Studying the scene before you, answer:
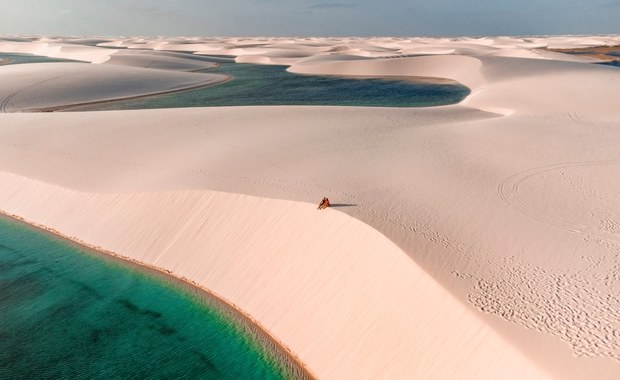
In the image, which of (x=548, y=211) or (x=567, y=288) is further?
(x=548, y=211)

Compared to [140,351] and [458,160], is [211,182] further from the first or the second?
[458,160]

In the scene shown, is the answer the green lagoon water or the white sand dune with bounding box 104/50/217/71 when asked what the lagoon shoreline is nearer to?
the green lagoon water

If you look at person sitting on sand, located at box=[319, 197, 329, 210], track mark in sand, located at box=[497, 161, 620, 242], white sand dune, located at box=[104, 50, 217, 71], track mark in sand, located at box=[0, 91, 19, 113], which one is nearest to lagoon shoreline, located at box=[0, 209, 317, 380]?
person sitting on sand, located at box=[319, 197, 329, 210]

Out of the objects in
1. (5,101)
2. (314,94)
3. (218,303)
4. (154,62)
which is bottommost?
(154,62)

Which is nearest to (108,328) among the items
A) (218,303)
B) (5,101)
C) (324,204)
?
(218,303)

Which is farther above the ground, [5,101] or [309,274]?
[309,274]

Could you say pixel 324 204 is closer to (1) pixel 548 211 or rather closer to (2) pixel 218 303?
(2) pixel 218 303

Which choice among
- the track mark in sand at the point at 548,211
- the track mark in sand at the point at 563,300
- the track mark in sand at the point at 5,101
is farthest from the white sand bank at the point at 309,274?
the track mark in sand at the point at 5,101

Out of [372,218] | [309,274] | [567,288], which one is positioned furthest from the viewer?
[372,218]
